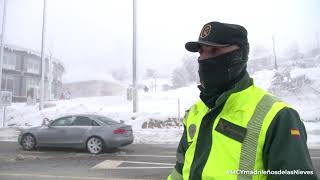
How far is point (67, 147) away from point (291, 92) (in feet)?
82.2

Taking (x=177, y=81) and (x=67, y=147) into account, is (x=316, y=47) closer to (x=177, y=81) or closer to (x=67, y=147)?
(x=177, y=81)

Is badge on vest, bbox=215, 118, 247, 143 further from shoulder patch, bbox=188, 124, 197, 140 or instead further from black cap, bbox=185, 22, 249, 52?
black cap, bbox=185, 22, 249, 52

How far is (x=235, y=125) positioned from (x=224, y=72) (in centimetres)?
39

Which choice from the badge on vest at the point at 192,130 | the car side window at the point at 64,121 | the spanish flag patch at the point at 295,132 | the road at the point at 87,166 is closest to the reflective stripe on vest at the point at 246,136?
the spanish flag patch at the point at 295,132

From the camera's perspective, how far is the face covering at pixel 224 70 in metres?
2.14

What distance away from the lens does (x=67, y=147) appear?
13.4m

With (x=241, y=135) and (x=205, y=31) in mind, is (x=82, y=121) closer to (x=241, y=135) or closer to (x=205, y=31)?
(x=205, y=31)

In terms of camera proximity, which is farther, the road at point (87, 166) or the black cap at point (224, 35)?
the road at point (87, 166)

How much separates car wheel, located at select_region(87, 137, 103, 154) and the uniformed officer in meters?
10.6

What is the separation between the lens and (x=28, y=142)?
13.8 metres

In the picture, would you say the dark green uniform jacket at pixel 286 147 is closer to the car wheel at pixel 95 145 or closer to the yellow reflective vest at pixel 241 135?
the yellow reflective vest at pixel 241 135

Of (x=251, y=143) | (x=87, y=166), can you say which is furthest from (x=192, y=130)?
(x=87, y=166)

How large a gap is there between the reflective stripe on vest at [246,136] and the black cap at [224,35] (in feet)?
0.88

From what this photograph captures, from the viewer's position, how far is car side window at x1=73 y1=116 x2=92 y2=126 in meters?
13.3
